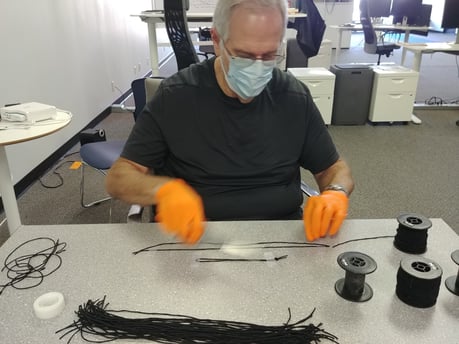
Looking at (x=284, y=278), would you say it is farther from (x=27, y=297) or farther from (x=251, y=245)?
(x=27, y=297)

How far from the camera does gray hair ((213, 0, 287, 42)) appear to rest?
1.08 metres

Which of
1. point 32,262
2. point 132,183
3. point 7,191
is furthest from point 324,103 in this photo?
point 32,262

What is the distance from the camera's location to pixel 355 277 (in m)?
0.78

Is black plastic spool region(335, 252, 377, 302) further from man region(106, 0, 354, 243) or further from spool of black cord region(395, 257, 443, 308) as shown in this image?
man region(106, 0, 354, 243)

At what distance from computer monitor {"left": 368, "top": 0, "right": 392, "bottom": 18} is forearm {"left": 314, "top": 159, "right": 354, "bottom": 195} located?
6022 millimetres

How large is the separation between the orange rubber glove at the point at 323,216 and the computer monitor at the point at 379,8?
6.35 m

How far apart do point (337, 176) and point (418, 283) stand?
54 cm

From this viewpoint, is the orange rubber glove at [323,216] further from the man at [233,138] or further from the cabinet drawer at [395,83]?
the cabinet drawer at [395,83]

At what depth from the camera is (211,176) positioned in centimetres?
124

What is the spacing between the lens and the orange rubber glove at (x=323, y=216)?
970mm

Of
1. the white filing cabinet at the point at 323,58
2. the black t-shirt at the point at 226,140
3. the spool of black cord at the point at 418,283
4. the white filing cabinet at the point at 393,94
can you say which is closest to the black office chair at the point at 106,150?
the black t-shirt at the point at 226,140

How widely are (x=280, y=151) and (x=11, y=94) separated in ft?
6.76

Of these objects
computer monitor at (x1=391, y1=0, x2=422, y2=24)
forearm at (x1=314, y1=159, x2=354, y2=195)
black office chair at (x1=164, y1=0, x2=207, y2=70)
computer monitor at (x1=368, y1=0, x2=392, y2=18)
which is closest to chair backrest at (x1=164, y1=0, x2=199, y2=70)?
black office chair at (x1=164, y1=0, x2=207, y2=70)

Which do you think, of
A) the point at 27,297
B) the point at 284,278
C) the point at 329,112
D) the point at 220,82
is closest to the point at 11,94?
the point at 220,82
